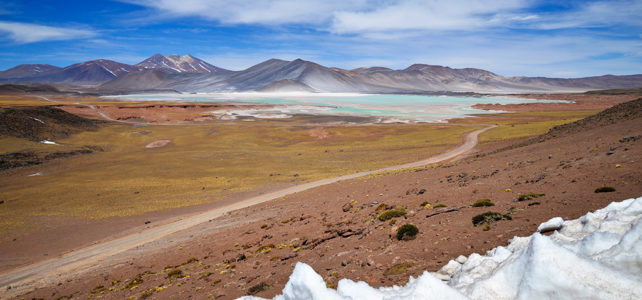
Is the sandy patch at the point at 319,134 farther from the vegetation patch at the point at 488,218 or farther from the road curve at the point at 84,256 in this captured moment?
the vegetation patch at the point at 488,218

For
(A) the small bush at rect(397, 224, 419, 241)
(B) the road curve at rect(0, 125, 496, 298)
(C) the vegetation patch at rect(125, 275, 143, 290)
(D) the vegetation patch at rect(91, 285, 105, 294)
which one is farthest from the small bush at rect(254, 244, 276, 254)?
(B) the road curve at rect(0, 125, 496, 298)

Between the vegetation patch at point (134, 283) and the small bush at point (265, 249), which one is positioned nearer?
the vegetation patch at point (134, 283)

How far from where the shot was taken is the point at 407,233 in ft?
36.3

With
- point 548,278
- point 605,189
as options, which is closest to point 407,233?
point 605,189

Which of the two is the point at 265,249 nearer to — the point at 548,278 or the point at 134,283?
the point at 134,283

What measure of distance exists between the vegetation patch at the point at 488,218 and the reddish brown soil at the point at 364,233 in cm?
26

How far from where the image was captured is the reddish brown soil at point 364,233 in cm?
973

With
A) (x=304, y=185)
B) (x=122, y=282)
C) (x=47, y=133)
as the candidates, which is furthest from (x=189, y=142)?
(x=122, y=282)

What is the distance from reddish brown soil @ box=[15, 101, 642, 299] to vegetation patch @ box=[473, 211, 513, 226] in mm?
258

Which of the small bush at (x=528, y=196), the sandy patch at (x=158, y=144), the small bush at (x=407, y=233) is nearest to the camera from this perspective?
the small bush at (x=407, y=233)

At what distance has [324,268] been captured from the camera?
1038cm

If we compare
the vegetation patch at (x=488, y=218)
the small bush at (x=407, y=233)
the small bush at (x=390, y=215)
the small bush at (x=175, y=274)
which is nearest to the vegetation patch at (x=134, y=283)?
the small bush at (x=175, y=274)

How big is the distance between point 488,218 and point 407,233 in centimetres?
249

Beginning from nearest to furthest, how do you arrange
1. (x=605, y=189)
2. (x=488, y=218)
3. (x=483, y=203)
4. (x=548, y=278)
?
(x=548, y=278) → (x=488, y=218) → (x=605, y=189) → (x=483, y=203)
